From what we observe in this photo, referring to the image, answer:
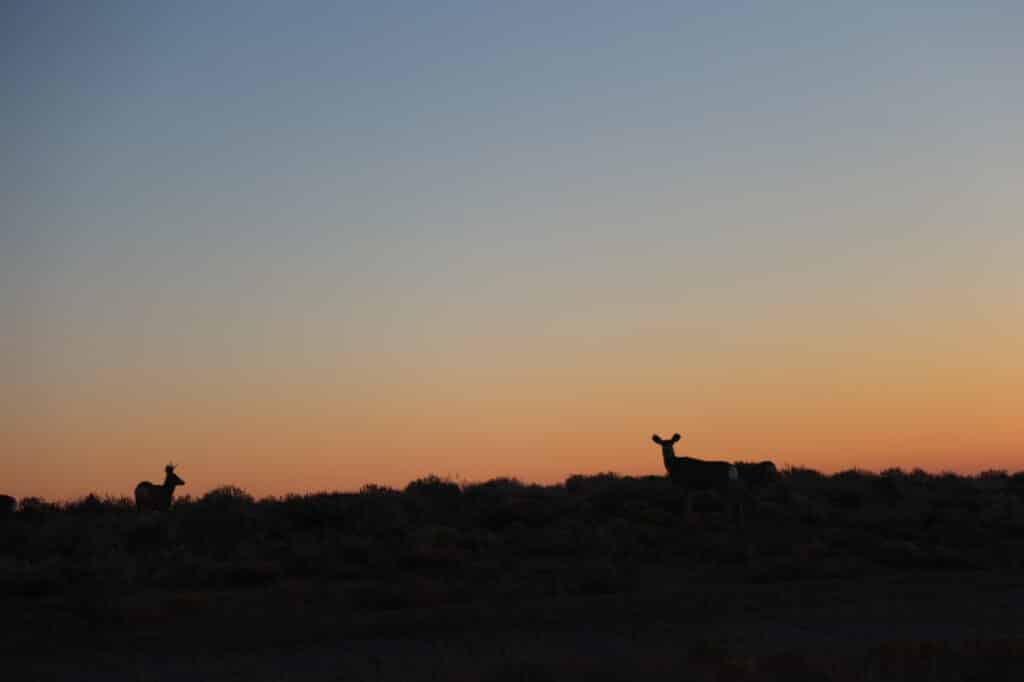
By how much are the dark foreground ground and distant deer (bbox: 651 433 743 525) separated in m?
0.61

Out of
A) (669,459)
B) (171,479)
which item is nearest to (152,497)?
(171,479)

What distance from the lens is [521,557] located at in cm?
2734

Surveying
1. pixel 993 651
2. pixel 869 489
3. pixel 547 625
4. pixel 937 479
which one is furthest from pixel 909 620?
pixel 937 479

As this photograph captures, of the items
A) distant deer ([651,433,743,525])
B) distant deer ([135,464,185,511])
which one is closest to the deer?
distant deer ([651,433,743,525])

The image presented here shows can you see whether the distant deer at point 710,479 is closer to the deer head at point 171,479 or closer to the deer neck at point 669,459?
the deer neck at point 669,459

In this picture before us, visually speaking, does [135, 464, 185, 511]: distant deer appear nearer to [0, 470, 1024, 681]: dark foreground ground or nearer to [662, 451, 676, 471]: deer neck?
[0, 470, 1024, 681]: dark foreground ground

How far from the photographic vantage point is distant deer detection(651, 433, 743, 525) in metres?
31.9

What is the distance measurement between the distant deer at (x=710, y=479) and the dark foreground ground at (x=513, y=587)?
24.1 inches

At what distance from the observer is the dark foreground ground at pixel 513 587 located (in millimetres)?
18469

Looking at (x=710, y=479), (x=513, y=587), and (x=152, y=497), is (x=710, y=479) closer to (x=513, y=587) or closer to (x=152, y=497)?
(x=513, y=587)

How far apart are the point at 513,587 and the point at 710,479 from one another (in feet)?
31.2

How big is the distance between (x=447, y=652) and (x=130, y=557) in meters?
9.03

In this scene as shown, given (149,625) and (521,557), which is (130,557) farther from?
(521,557)

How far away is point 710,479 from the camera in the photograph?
3219cm
